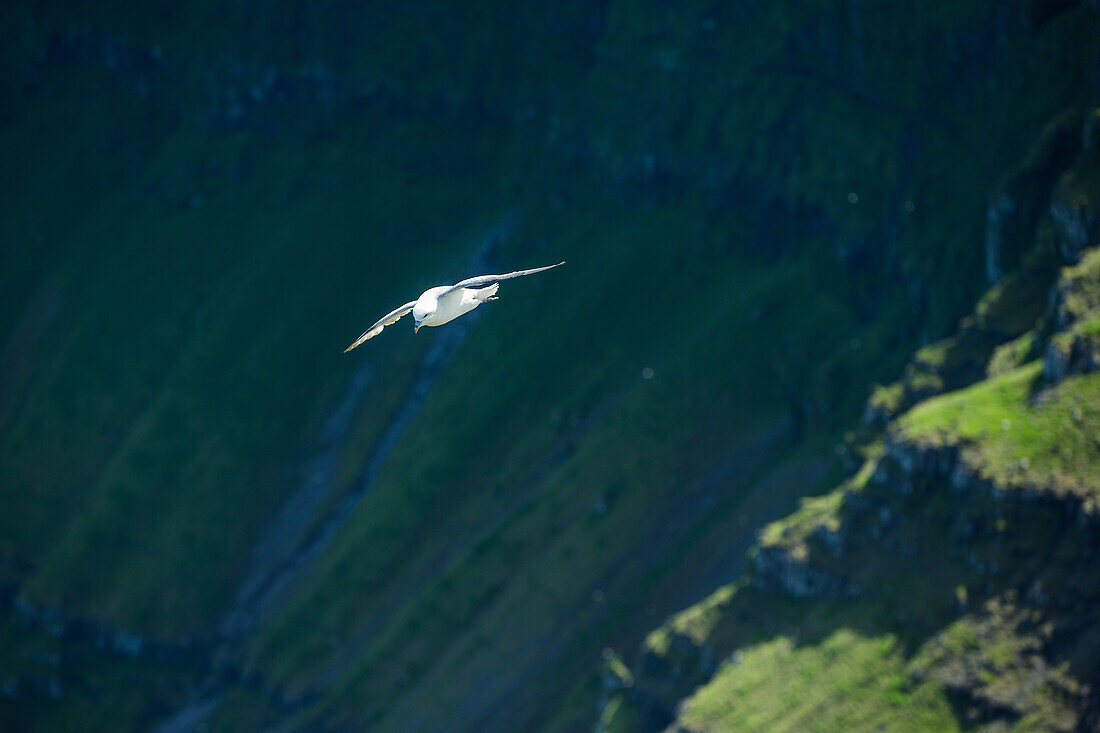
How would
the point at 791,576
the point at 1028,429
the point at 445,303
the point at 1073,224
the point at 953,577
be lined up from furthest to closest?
the point at 1073,224, the point at 791,576, the point at 953,577, the point at 1028,429, the point at 445,303

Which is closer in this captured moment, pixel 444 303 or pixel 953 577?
pixel 444 303

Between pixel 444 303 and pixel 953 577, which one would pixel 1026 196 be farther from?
pixel 444 303

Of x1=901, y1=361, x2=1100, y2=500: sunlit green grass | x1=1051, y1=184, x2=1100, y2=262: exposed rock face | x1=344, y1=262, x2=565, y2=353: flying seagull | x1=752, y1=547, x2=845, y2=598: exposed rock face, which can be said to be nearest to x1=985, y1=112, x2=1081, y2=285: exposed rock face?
x1=1051, y1=184, x2=1100, y2=262: exposed rock face

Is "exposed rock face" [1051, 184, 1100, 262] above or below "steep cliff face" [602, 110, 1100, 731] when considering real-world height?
above

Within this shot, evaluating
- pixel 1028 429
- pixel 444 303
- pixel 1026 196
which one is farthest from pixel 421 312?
pixel 1026 196

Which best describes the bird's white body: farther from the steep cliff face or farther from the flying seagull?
the steep cliff face

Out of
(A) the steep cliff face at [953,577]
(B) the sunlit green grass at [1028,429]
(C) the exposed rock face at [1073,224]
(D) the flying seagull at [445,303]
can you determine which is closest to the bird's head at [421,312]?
(D) the flying seagull at [445,303]

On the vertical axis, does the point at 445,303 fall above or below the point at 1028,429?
above

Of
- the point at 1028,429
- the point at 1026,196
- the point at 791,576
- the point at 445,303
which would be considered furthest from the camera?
the point at 1026,196
